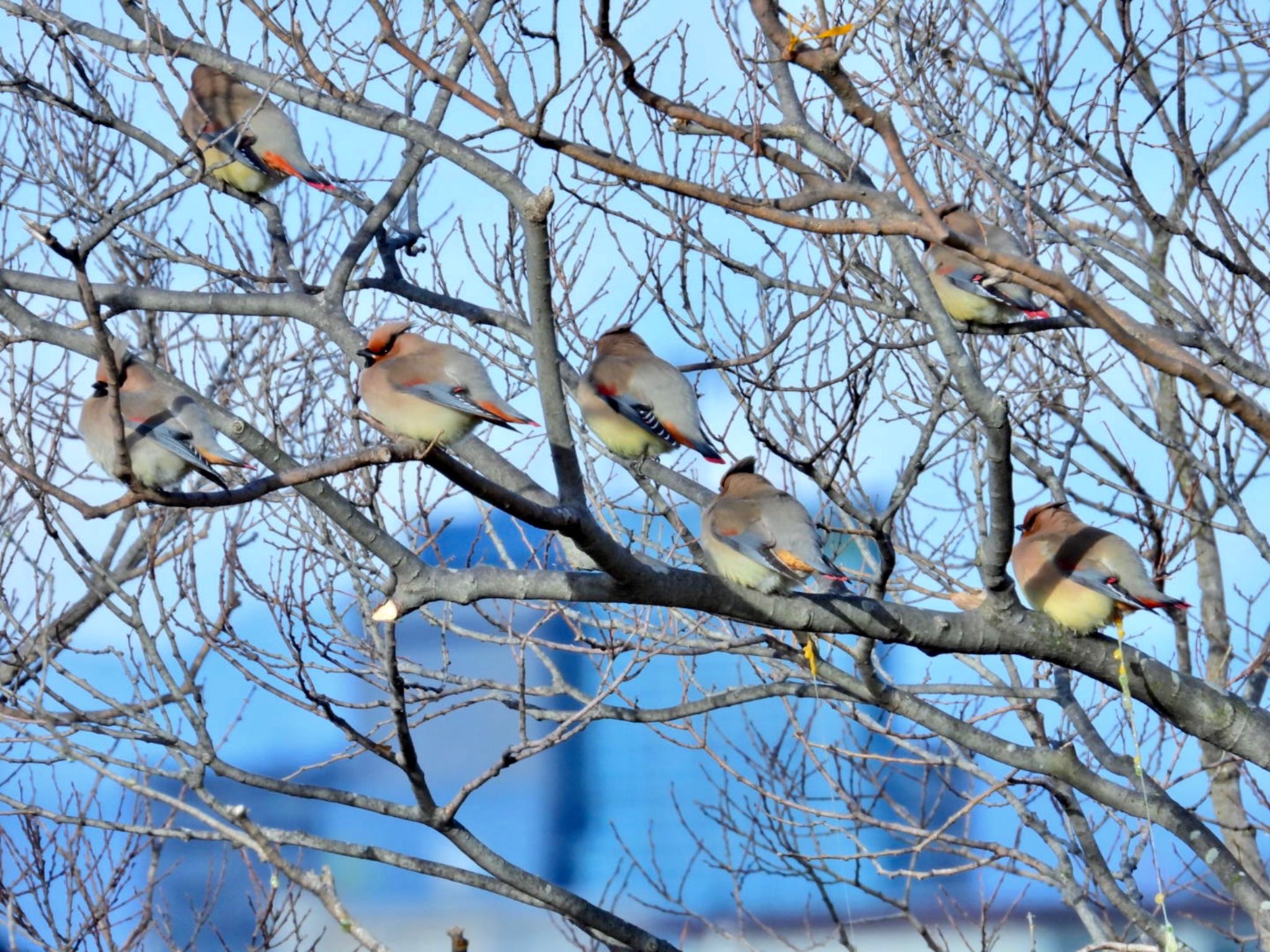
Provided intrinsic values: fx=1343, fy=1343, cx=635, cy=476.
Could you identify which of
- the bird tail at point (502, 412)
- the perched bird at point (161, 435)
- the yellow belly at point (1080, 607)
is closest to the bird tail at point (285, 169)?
the perched bird at point (161, 435)

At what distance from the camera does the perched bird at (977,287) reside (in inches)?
193

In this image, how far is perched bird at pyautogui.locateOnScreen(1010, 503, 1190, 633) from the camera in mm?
4113

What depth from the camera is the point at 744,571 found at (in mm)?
3984

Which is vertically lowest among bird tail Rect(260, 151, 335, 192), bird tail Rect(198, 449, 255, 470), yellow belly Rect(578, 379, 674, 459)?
bird tail Rect(198, 449, 255, 470)

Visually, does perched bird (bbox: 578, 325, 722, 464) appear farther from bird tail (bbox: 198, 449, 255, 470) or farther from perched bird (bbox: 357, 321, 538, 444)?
bird tail (bbox: 198, 449, 255, 470)

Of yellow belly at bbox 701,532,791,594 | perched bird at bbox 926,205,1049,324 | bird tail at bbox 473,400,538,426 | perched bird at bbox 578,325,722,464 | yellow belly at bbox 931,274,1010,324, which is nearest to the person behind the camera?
bird tail at bbox 473,400,538,426

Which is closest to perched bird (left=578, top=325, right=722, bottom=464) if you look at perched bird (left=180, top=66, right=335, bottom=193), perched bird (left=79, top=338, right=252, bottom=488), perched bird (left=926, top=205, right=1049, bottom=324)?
perched bird (left=926, top=205, right=1049, bottom=324)

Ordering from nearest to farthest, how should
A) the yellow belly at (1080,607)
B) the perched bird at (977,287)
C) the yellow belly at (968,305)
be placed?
1. the yellow belly at (1080,607)
2. the perched bird at (977,287)
3. the yellow belly at (968,305)

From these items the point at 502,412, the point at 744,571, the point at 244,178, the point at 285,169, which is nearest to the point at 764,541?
the point at 744,571

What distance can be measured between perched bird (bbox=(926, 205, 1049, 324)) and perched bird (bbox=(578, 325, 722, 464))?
1.01 metres

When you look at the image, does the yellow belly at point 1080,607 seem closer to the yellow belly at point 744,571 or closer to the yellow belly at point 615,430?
the yellow belly at point 744,571

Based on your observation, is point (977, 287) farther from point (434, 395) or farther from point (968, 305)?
point (434, 395)

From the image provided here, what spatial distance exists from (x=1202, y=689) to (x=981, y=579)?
96 centimetres

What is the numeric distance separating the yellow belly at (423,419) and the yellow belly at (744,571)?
2.76 feet
